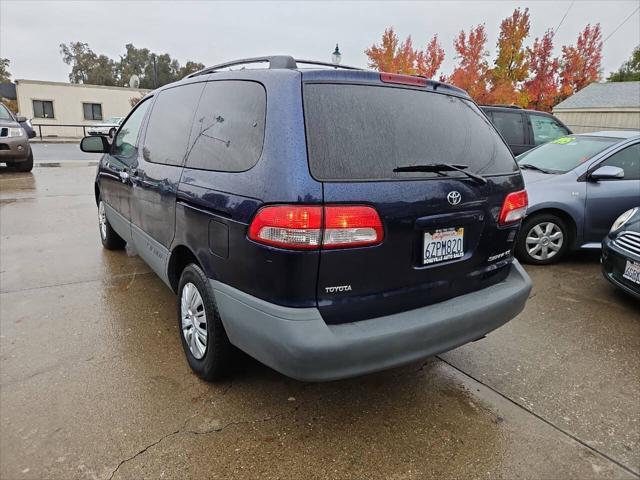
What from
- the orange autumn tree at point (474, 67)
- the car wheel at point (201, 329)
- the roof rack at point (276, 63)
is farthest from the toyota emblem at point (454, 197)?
the orange autumn tree at point (474, 67)

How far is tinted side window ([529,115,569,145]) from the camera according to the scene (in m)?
8.99

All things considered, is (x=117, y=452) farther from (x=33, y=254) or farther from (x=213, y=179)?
(x=33, y=254)

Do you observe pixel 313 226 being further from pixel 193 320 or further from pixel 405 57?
pixel 405 57

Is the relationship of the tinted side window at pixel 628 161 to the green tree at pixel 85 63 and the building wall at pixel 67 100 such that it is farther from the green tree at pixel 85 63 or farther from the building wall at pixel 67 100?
the green tree at pixel 85 63

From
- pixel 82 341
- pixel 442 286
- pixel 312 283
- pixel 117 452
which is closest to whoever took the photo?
pixel 312 283

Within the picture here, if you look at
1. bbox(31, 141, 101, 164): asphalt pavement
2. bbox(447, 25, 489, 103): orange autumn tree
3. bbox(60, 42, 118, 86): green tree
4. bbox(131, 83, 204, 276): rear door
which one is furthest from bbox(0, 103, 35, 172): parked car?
bbox(60, 42, 118, 86): green tree

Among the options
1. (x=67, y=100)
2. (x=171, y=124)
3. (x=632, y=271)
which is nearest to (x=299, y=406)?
(x=171, y=124)

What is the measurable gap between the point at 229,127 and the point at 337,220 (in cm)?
90

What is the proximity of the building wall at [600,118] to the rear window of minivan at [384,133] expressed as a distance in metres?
32.0

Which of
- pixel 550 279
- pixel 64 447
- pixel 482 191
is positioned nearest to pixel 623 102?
pixel 550 279

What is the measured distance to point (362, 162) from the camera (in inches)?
81.0

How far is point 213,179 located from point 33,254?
3.65 metres

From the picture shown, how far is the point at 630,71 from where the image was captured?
158 feet

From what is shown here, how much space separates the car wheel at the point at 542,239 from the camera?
5051mm
